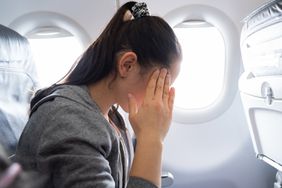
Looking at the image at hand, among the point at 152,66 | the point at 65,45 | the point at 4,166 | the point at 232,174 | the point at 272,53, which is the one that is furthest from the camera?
the point at 232,174

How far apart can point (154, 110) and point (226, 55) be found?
98 cm

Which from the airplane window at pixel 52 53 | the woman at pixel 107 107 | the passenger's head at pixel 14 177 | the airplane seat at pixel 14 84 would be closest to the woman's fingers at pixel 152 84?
the woman at pixel 107 107

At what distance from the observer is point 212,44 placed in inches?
72.0

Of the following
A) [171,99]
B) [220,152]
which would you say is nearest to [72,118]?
[171,99]

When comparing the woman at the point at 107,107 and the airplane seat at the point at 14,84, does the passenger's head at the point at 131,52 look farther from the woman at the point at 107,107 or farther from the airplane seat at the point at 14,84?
the airplane seat at the point at 14,84

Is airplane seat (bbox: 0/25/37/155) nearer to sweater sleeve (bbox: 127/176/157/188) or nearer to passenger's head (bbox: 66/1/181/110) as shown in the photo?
passenger's head (bbox: 66/1/181/110)

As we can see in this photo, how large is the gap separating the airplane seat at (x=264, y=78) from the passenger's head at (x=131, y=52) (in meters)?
0.38

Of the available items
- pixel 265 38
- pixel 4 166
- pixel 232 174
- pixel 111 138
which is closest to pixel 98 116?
pixel 111 138

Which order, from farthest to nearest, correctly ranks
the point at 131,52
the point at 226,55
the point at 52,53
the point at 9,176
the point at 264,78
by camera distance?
the point at 52,53, the point at 226,55, the point at 264,78, the point at 131,52, the point at 9,176

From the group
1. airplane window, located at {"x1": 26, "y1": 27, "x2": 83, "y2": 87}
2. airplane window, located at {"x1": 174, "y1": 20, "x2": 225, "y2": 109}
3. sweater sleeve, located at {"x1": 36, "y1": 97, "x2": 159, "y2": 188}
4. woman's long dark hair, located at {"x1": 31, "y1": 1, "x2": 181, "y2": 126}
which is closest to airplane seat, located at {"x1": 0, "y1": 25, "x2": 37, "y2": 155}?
woman's long dark hair, located at {"x1": 31, "y1": 1, "x2": 181, "y2": 126}

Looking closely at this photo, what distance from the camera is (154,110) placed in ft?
2.84

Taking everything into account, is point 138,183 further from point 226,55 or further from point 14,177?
point 226,55

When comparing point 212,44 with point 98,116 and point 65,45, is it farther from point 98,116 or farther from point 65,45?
point 98,116

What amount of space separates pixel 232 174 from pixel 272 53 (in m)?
1.00
